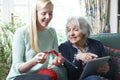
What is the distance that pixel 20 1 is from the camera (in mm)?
3871

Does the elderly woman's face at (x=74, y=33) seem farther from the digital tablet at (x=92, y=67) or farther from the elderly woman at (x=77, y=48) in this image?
the digital tablet at (x=92, y=67)

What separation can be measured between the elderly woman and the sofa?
0.65ft

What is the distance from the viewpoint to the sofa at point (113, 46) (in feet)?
8.48

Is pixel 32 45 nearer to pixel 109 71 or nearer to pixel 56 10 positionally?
pixel 109 71

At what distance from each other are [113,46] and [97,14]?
0.97 meters

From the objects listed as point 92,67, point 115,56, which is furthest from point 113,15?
point 92,67

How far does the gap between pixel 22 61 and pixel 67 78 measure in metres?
0.51

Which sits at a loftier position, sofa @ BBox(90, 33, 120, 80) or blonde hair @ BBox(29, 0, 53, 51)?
blonde hair @ BBox(29, 0, 53, 51)

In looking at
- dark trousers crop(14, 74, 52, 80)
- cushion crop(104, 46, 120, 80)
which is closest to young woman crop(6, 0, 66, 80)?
dark trousers crop(14, 74, 52, 80)

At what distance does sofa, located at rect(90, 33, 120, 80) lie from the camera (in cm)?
258

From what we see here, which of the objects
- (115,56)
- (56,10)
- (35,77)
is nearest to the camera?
(35,77)

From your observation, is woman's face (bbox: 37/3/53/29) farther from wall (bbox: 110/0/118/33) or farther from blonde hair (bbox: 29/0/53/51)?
wall (bbox: 110/0/118/33)

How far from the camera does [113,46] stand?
9.00 feet

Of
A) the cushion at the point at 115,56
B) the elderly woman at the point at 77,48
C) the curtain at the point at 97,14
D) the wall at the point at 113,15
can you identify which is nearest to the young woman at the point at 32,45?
the elderly woman at the point at 77,48
